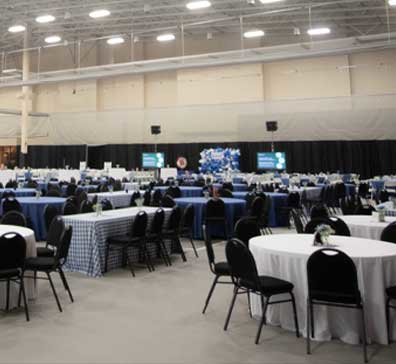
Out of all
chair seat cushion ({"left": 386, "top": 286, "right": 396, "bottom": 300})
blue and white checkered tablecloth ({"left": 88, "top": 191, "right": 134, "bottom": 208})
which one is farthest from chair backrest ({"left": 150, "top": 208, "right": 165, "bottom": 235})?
blue and white checkered tablecloth ({"left": 88, "top": 191, "right": 134, "bottom": 208})

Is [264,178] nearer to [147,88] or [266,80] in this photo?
[266,80]

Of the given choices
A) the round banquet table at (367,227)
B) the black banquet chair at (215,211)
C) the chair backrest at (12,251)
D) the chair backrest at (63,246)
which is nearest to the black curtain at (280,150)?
the black banquet chair at (215,211)

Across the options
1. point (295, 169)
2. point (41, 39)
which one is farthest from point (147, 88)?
point (295, 169)

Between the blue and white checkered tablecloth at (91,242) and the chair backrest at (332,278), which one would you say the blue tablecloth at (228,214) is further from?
the chair backrest at (332,278)

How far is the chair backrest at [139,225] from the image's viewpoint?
5.61 m

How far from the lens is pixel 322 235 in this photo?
12.2 feet

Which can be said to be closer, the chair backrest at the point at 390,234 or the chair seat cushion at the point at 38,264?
the chair seat cushion at the point at 38,264

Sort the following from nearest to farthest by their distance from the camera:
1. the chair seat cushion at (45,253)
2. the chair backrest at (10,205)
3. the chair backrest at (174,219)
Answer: the chair seat cushion at (45,253), the chair backrest at (174,219), the chair backrest at (10,205)

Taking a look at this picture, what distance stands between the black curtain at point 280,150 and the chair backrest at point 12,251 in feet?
49.3

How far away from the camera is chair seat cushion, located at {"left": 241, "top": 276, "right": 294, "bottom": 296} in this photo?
10.8 ft

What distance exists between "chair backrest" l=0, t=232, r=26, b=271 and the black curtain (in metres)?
15.0

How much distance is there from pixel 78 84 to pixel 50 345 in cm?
1925

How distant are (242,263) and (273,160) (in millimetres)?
13961

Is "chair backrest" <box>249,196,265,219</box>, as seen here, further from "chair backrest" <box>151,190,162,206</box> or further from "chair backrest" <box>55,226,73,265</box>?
"chair backrest" <box>55,226,73,265</box>
